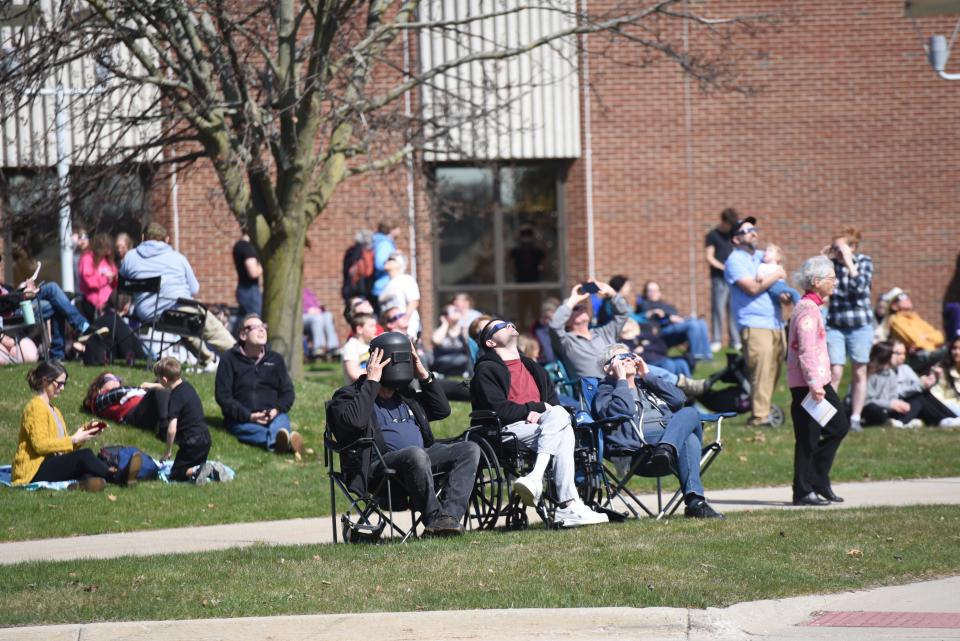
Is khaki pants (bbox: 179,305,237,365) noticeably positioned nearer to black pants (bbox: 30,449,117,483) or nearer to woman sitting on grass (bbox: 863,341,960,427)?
black pants (bbox: 30,449,117,483)

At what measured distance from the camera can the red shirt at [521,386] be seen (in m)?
10.3

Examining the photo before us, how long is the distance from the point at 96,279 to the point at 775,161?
11.7 meters

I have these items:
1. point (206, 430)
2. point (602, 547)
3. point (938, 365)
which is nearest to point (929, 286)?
point (938, 365)

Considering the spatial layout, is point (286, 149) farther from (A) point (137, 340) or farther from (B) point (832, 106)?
(B) point (832, 106)

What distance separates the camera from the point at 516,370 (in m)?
10.5

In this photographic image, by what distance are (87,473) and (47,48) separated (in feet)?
15.7

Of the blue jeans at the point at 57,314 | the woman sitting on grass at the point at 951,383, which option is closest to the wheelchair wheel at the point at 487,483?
the blue jeans at the point at 57,314

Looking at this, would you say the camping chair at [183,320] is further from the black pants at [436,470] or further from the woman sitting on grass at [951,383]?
the woman sitting on grass at [951,383]

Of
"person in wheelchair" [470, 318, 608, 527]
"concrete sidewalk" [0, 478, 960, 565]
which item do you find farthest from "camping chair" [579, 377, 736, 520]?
"concrete sidewalk" [0, 478, 960, 565]

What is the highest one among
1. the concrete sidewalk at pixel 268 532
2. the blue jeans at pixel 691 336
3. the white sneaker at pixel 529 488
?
the blue jeans at pixel 691 336

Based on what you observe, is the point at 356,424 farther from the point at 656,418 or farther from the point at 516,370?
the point at 656,418

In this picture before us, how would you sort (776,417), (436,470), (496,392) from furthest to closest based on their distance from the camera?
(776,417), (496,392), (436,470)

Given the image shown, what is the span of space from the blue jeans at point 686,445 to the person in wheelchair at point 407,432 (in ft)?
5.13

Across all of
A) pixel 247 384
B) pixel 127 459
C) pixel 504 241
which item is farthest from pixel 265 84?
pixel 504 241
